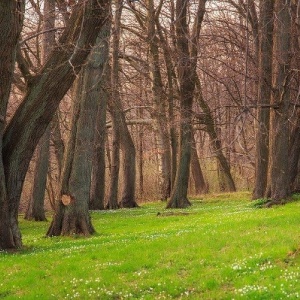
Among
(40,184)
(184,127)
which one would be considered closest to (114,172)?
(184,127)

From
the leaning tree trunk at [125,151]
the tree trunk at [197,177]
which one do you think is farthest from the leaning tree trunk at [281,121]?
the tree trunk at [197,177]

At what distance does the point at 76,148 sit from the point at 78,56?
5785 mm

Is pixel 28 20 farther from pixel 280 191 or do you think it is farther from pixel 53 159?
pixel 53 159

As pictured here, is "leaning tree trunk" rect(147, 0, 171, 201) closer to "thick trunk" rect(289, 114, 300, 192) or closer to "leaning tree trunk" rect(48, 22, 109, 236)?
"thick trunk" rect(289, 114, 300, 192)

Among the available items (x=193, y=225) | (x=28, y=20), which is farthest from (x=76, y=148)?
(x=28, y=20)

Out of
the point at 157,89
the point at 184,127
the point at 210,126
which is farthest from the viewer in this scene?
the point at 210,126

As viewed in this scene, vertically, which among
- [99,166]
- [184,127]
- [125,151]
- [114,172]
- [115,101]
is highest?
[115,101]

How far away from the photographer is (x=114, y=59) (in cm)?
2997

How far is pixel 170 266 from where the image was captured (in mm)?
11398

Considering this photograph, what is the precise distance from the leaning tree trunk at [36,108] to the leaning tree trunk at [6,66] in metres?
0.24

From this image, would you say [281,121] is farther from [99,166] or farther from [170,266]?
[170,266]

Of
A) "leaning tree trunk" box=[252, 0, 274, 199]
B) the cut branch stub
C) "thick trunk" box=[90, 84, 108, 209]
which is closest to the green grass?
the cut branch stub

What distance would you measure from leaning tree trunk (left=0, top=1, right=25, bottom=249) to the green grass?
0.60 meters

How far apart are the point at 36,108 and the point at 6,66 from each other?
132 centimetres
